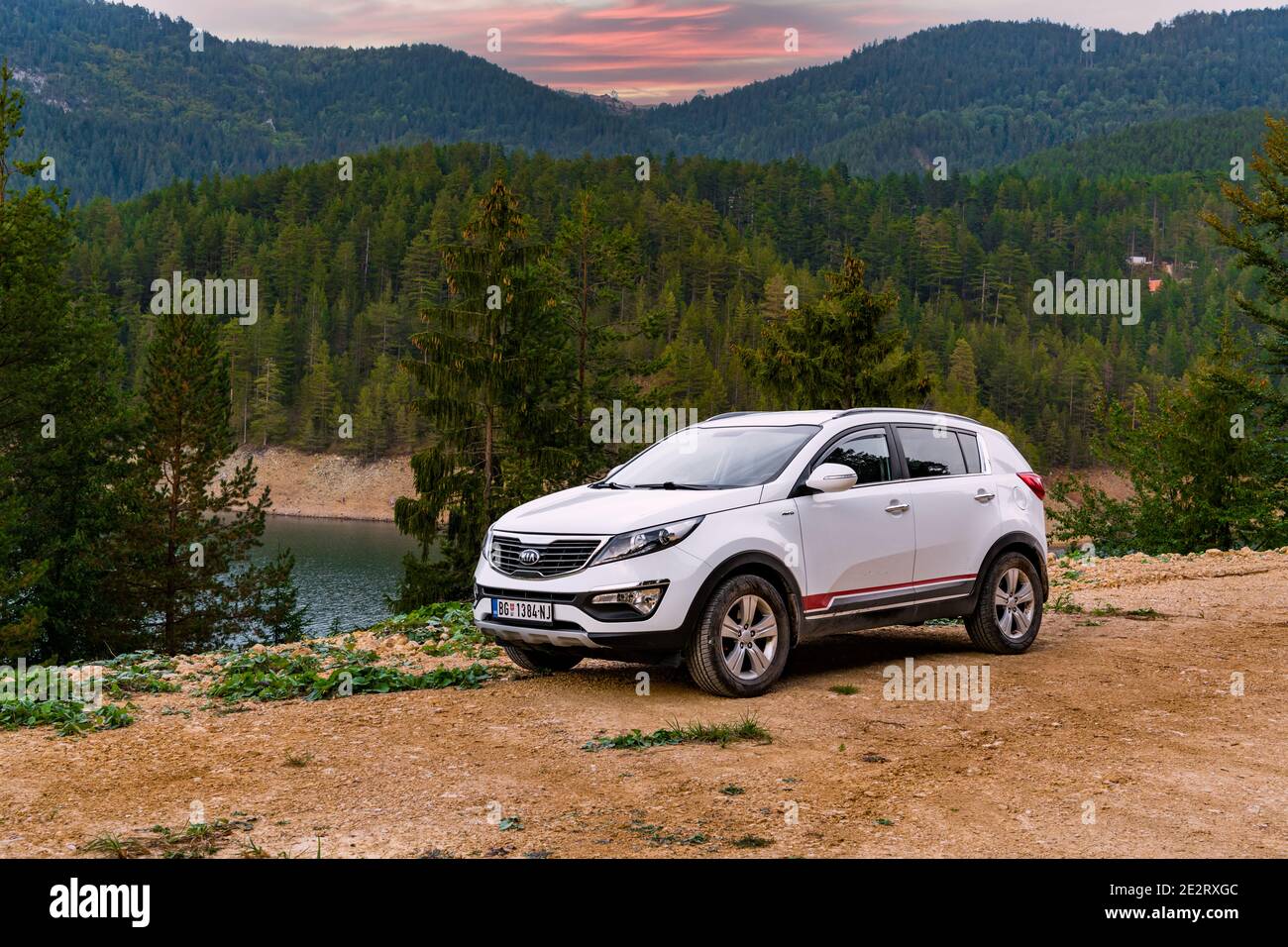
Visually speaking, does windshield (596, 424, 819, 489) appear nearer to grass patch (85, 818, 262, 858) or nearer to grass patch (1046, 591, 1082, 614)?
grass patch (85, 818, 262, 858)

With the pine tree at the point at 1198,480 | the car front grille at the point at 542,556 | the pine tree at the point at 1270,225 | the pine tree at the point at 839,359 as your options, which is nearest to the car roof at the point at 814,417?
the car front grille at the point at 542,556

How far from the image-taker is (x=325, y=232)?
558 feet

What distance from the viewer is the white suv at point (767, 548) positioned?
881cm

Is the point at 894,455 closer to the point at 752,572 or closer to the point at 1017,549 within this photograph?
the point at 1017,549

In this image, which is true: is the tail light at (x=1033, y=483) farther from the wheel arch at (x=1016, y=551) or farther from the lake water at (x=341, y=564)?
the lake water at (x=341, y=564)

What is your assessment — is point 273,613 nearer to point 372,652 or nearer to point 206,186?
point 372,652

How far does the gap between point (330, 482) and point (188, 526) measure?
94677 mm

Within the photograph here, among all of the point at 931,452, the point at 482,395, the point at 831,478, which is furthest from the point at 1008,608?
the point at 482,395

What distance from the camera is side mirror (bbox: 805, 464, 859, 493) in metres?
9.47

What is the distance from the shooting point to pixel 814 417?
10328 mm

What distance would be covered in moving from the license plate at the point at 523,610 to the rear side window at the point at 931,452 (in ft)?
11.4

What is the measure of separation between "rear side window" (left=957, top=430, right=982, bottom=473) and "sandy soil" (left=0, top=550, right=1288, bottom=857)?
1714 millimetres

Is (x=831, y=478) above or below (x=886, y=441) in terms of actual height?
below
